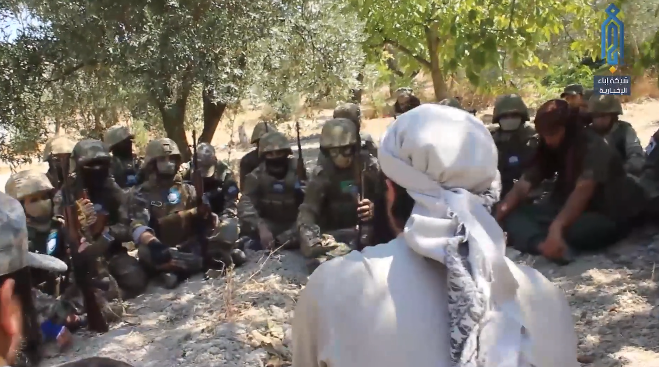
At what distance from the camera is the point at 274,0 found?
7699mm

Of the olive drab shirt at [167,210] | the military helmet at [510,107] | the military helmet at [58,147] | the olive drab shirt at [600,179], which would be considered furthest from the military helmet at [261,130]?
the olive drab shirt at [600,179]

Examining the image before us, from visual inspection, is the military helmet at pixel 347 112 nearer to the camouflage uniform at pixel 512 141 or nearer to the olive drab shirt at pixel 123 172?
the camouflage uniform at pixel 512 141

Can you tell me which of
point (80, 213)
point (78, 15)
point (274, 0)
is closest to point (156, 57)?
point (78, 15)

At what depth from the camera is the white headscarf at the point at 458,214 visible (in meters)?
1.54

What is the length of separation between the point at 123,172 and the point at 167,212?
1087 millimetres

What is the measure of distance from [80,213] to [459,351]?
13.4ft

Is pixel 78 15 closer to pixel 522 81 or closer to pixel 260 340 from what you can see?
pixel 260 340

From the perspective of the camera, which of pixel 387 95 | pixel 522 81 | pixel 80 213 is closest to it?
pixel 80 213

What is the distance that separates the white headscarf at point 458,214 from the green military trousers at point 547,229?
14.1ft

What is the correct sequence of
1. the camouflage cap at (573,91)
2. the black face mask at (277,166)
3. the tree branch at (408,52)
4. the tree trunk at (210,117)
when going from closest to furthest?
the black face mask at (277,166) → the camouflage cap at (573,91) → the tree trunk at (210,117) → the tree branch at (408,52)

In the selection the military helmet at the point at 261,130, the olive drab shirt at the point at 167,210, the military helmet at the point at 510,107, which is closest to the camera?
the olive drab shirt at the point at 167,210

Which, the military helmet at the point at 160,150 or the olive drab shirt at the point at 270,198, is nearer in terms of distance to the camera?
the military helmet at the point at 160,150

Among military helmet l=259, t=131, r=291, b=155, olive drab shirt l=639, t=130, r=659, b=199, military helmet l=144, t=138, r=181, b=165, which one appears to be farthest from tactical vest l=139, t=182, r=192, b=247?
olive drab shirt l=639, t=130, r=659, b=199

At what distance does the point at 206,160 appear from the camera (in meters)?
7.12
